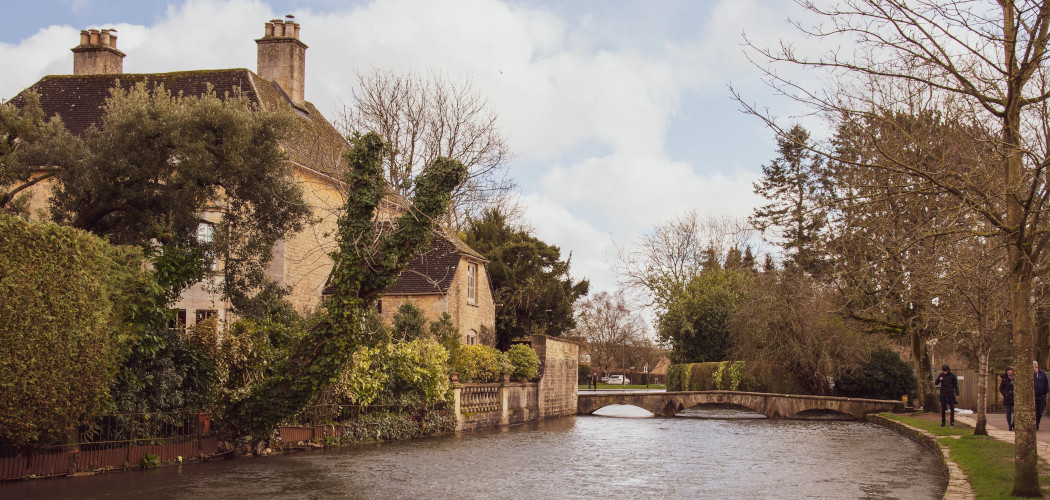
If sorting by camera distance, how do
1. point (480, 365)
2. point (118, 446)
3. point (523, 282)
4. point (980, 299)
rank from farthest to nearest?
point (523, 282) → point (480, 365) → point (980, 299) → point (118, 446)

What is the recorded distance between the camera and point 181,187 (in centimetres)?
1619

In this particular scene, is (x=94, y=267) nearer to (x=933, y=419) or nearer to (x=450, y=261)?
(x=450, y=261)

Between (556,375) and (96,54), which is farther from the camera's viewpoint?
(556,375)

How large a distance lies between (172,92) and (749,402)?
2405 centimetres

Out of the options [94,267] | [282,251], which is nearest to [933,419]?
[282,251]

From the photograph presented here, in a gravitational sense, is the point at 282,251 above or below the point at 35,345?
above

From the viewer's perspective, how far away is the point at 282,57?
29.3 metres

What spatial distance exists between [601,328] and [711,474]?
58.0m

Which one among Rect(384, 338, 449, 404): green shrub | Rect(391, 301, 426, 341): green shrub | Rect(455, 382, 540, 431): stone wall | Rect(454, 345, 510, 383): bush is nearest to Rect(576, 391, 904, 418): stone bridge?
Rect(455, 382, 540, 431): stone wall

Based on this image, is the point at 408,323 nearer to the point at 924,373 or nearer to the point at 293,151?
the point at 293,151

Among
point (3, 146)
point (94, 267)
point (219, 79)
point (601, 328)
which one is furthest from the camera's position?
point (601, 328)

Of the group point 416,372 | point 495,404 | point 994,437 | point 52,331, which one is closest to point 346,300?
point 52,331

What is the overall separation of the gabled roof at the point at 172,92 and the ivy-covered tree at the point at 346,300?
8.86 metres

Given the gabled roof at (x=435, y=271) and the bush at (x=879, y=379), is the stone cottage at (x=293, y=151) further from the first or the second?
the bush at (x=879, y=379)
